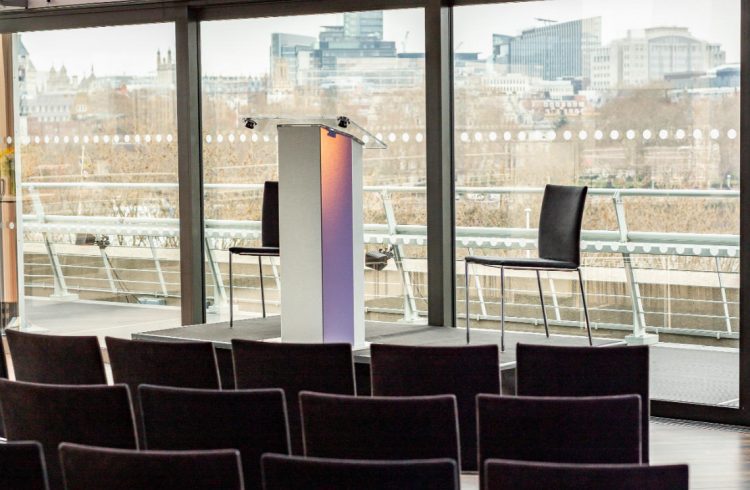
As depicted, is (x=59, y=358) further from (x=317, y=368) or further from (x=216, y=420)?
(x=216, y=420)

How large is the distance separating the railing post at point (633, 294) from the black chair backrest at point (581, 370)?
9.69 ft

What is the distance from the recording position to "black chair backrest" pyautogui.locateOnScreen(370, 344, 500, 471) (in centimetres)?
407

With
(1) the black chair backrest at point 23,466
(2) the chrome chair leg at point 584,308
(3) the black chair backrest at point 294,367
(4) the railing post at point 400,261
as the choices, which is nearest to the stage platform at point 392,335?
(2) the chrome chair leg at point 584,308

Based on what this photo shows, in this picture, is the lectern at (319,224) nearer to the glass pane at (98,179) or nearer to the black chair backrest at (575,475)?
the glass pane at (98,179)

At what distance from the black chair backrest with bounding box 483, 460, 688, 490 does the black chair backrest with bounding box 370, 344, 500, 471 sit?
1.59 metres

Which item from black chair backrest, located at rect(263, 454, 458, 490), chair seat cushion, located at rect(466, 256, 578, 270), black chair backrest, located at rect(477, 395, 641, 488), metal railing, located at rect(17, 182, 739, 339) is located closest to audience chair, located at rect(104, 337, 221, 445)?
black chair backrest, located at rect(477, 395, 641, 488)

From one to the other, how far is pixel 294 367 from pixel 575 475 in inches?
73.5

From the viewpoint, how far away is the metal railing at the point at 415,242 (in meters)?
6.73

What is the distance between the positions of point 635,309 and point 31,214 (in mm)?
5141

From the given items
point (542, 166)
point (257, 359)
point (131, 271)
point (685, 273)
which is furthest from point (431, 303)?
point (257, 359)

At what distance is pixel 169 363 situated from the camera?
424 cm

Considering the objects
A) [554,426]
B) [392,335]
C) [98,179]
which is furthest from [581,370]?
[98,179]

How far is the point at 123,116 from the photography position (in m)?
8.82

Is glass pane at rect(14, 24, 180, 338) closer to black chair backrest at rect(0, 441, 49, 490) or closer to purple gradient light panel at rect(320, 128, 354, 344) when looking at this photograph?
purple gradient light panel at rect(320, 128, 354, 344)
